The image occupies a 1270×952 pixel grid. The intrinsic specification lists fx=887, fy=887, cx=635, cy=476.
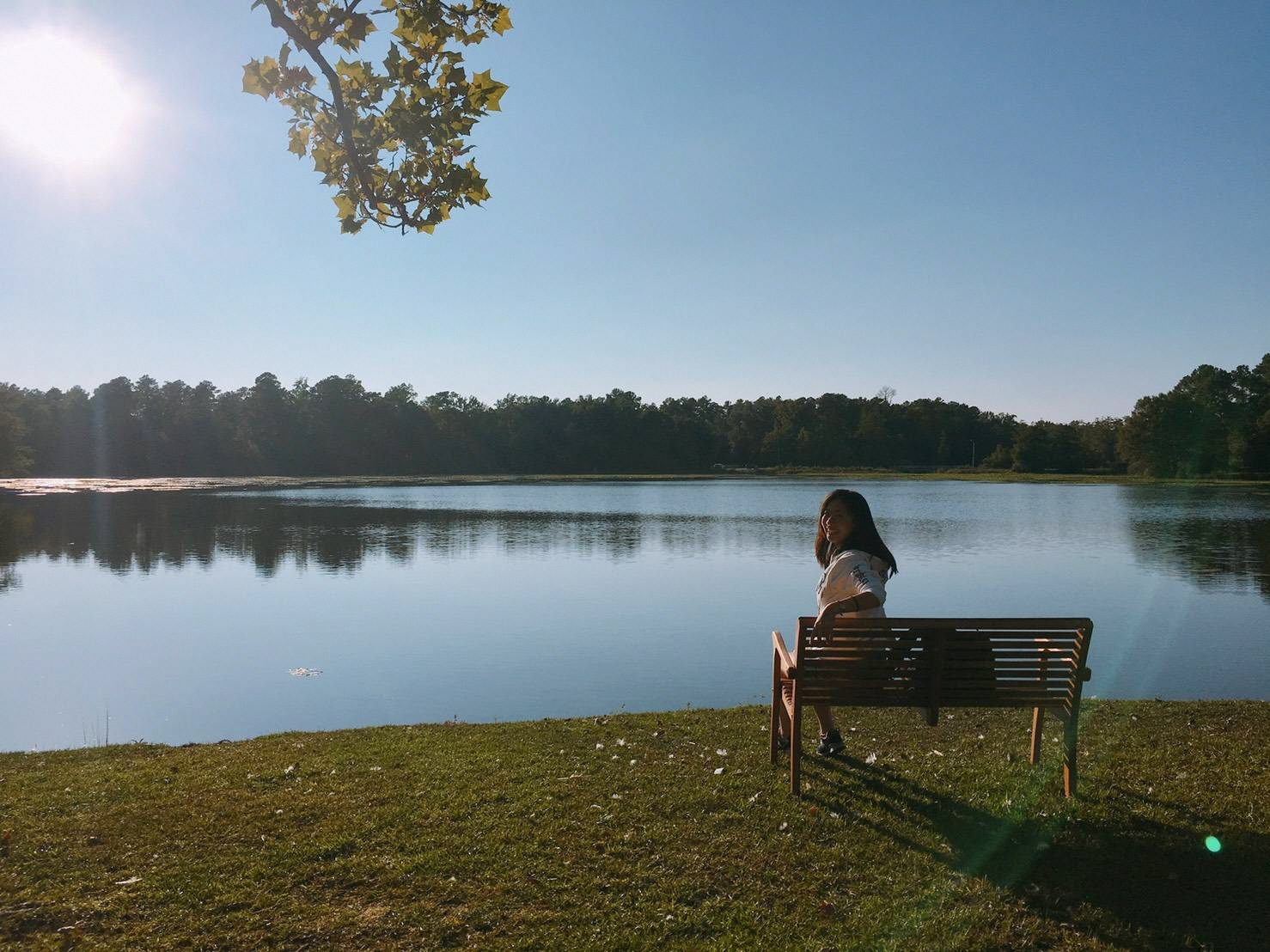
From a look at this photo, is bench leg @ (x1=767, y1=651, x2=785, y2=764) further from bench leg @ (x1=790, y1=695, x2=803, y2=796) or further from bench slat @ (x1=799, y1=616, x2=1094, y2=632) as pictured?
bench slat @ (x1=799, y1=616, x2=1094, y2=632)

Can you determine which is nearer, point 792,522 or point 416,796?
point 416,796

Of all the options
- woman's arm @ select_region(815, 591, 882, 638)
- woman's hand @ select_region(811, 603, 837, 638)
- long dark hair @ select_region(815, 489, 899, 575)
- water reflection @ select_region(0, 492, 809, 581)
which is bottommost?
water reflection @ select_region(0, 492, 809, 581)

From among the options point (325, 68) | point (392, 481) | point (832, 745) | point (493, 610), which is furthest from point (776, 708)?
point (392, 481)

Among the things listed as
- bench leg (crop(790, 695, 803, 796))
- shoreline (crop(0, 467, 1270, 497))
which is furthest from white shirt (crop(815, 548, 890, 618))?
shoreline (crop(0, 467, 1270, 497))

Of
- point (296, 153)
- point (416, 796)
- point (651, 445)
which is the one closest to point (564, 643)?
point (416, 796)

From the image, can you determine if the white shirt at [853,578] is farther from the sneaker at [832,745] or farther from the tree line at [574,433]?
the tree line at [574,433]

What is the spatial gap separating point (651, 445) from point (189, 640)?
4914 inches

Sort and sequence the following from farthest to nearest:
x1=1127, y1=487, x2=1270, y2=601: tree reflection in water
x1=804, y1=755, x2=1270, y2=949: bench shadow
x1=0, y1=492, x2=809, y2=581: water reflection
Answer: x1=0, y1=492, x2=809, y2=581: water reflection < x1=1127, y1=487, x2=1270, y2=601: tree reflection in water < x1=804, y1=755, x2=1270, y2=949: bench shadow

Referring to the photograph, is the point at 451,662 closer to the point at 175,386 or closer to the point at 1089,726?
the point at 1089,726

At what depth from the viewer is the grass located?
12.9 feet

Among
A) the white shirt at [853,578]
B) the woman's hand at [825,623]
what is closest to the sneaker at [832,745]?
the white shirt at [853,578]

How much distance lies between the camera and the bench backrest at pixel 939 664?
5.39 meters

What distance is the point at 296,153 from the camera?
6.14m

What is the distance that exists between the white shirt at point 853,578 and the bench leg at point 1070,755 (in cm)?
127
